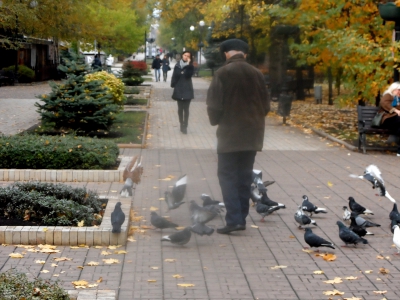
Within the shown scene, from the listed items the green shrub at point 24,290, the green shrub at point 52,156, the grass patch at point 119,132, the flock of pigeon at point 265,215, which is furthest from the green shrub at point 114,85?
the green shrub at point 24,290

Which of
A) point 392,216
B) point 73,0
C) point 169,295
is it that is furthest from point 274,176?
point 73,0

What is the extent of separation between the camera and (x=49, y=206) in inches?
296

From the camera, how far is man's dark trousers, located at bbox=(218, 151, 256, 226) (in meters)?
7.61

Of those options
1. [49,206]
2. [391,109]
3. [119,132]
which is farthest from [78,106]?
[49,206]

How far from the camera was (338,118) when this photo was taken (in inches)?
877

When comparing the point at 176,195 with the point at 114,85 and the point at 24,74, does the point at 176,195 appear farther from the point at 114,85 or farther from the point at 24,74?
the point at 24,74

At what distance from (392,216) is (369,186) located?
295cm

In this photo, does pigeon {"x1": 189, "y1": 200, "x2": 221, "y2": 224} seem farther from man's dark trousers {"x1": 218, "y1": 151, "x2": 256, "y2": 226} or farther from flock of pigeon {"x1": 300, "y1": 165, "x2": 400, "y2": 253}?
flock of pigeon {"x1": 300, "y1": 165, "x2": 400, "y2": 253}

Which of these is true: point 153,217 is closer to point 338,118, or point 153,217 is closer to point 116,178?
point 116,178

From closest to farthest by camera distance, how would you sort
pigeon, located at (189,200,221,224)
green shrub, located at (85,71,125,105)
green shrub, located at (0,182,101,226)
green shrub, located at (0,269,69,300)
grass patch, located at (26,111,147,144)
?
green shrub, located at (0,269,69,300) → pigeon, located at (189,200,221,224) → green shrub, located at (0,182,101,226) → grass patch, located at (26,111,147,144) → green shrub, located at (85,71,125,105)

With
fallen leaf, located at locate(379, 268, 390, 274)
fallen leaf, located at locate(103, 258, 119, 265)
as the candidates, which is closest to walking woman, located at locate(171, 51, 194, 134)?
fallen leaf, located at locate(103, 258, 119, 265)

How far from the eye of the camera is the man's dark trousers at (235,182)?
761 cm

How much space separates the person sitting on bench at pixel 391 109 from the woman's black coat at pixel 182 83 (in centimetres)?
466

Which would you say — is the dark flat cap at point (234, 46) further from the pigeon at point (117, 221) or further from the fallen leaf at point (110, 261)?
the fallen leaf at point (110, 261)
